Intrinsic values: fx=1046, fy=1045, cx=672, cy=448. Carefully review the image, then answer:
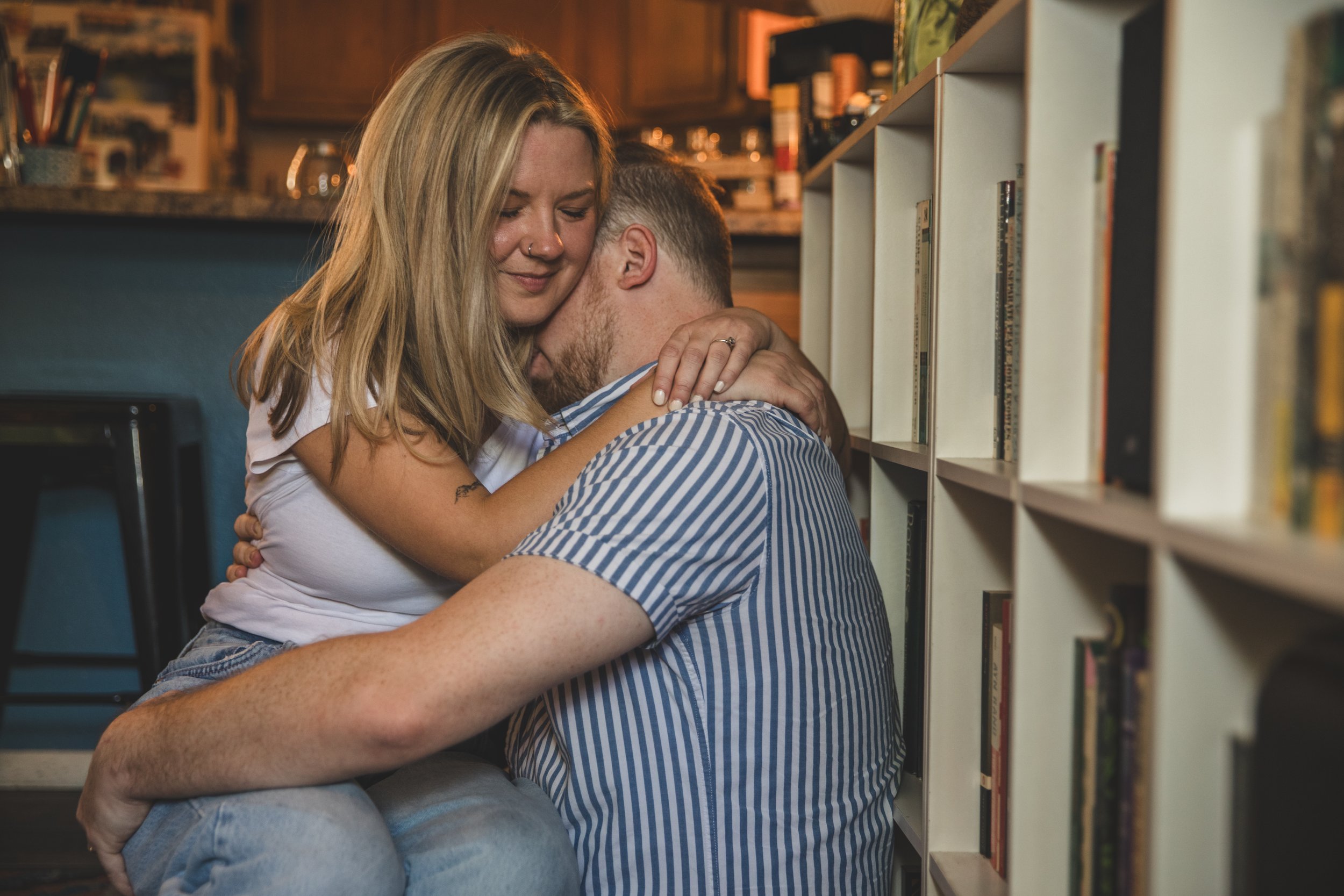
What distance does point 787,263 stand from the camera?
2.06 meters

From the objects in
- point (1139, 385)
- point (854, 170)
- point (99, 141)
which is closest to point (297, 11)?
point (99, 141)

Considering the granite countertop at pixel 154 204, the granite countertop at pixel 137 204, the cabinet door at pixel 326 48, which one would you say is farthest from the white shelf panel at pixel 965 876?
the cabinet door at pixel 326 48

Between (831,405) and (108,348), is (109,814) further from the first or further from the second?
(108,348)

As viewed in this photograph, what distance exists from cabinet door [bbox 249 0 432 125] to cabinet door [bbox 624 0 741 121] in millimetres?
888

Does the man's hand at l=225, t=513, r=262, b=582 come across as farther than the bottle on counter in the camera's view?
No

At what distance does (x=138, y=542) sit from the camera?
1.71 meters

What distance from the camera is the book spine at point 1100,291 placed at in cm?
67

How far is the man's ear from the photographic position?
1212 millimetres

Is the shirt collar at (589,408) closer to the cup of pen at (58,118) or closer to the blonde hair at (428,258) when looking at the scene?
the blonde hair at (428,258)

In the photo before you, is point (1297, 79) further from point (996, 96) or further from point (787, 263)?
point (787, 263)

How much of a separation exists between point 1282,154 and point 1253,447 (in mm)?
138

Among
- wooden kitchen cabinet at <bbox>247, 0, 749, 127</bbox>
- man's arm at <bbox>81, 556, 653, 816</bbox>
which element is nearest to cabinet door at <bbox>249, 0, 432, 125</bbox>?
wooden kitchen cabinet at <bbox>247, 0, 749, 127</bbox>

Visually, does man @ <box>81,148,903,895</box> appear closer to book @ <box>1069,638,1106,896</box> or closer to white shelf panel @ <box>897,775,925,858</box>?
white shelf panel @ <box>897,775,925,858</box>

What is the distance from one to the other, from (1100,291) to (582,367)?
0.72m
